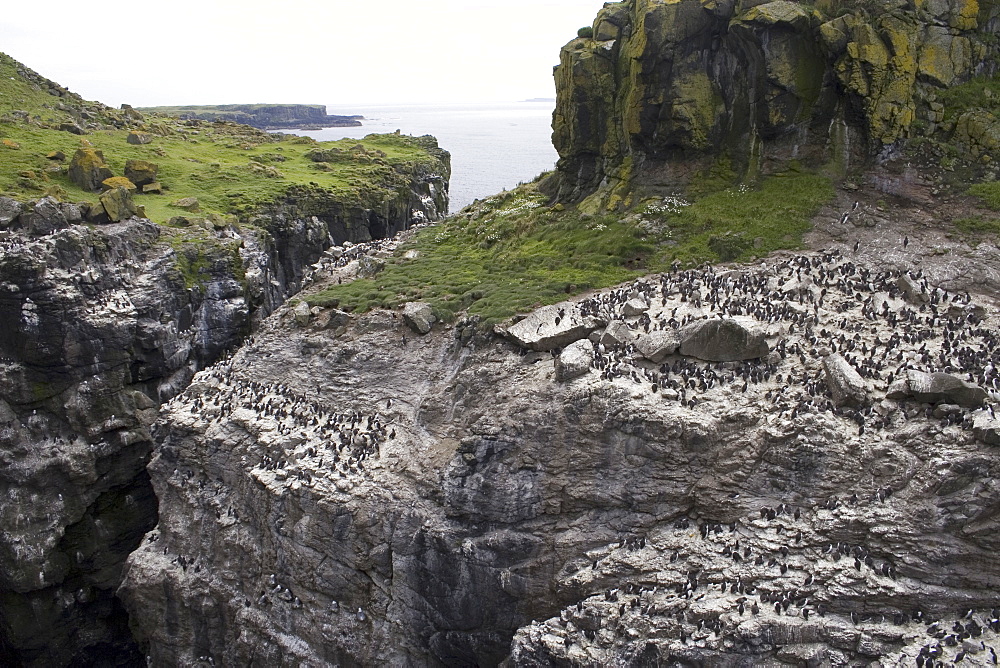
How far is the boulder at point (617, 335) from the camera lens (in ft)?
82.9

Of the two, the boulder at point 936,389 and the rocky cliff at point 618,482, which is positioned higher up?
the boulder at point 936,389

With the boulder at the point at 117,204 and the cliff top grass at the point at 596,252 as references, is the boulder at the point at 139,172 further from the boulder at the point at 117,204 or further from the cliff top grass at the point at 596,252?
the cliff top grass at the point at 596,252

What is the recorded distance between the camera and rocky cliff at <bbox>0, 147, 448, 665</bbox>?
32594 mm

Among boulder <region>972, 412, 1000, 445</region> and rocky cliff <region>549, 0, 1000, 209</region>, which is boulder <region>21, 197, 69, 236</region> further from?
boulder <region>972, 412, 1000, 445</region>

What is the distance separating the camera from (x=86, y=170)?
47844mm

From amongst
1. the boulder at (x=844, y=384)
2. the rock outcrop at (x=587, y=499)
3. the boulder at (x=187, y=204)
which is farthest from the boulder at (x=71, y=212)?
the boulder at (x=844, y=384)

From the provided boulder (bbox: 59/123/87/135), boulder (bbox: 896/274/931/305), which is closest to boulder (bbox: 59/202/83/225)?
boulder (bbox: 59/123/87/135)

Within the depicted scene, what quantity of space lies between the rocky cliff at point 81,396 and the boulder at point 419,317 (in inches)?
550

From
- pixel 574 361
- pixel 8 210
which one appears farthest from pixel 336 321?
pixel 8 210

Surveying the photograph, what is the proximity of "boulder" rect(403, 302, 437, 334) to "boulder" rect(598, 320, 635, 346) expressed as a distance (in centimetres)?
890

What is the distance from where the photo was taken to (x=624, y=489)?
22.6 metres

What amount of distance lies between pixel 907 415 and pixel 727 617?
26.4ft

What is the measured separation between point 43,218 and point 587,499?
3254 centimetres

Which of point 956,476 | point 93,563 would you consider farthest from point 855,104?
point 93,563
